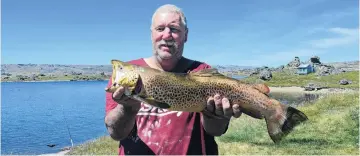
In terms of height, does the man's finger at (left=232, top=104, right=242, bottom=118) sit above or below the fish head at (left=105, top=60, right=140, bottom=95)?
below

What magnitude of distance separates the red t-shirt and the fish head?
0.48 metres

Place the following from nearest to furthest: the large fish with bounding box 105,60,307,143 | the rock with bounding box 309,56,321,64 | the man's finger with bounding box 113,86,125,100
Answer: the man's finger with bounding box 113,86,125,100
the large fish with bounding box 105,60,307,143
the rock with bounding box 309,56,321,64

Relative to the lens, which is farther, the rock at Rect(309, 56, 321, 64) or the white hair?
the rock at Rect(309, 56, 321, 64)

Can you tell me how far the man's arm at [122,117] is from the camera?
4.46m

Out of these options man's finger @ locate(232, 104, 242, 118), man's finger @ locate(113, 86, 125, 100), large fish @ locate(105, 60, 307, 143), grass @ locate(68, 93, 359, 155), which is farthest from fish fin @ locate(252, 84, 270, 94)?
grass @ locate(68, 93, 359, 155)

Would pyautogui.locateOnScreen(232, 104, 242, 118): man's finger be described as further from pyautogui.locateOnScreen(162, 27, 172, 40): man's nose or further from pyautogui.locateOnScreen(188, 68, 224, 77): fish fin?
pyautogui.locateOnScreen(162, 27, 172, 40): man's nose

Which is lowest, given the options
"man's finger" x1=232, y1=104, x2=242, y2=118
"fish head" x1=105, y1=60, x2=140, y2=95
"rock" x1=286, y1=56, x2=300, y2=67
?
"man's finger" x1=232, y1=104, x2=242, y2=118

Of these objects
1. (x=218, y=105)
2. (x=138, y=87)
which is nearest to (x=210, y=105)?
(x=218, y=105)

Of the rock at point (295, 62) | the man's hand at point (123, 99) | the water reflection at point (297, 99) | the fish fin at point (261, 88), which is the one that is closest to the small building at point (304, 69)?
the rock at point (295, 62)

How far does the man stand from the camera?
15.1 ft

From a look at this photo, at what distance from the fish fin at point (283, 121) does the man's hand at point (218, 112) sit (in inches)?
17.5

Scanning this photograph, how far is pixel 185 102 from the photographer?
4516 millimetres

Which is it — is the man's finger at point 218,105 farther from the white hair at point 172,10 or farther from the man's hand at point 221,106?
the white hair at point 172,10

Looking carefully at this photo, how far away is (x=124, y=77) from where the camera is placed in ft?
14.1
